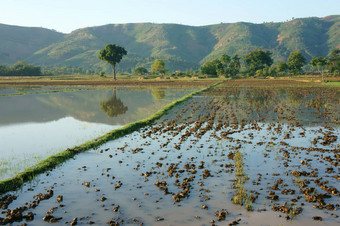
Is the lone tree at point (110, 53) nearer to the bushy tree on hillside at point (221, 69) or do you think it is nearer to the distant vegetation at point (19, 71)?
the bushy tree on hillside at point (221, 69)

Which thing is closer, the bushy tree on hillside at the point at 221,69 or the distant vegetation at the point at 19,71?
the bushy tree on hillside at the point at 221,69

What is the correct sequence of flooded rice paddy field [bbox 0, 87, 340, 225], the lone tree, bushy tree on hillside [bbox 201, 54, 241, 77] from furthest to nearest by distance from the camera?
bushy tree on hillside [bbox 201, 54, 241, 77], the lone tree, flooded rice paddy field [bbox 0, 87, 340, 225]

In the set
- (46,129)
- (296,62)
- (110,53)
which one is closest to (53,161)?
(46,129)

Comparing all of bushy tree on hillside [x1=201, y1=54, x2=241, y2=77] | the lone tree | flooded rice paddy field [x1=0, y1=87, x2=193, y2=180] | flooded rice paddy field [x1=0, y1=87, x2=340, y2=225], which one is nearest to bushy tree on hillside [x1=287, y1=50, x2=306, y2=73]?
bushy tree on hillside [x1=201, y1=54, x2=241, y2=77]

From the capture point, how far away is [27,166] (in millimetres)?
11883

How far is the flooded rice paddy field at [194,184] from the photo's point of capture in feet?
25.4

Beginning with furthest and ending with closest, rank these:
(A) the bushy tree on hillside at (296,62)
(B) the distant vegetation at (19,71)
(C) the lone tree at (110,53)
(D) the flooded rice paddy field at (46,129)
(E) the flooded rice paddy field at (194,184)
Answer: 1. (B) the distant vegetation at (19,71)
2. (A) the bushy tree on hillside at (296,62)
3. (C) the lone tree at (110,53)
4. (D) the flooded rice paddy field at (46,129)
5. (E) the flooded rice paddy field at (194,184)

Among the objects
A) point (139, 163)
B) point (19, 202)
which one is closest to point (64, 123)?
point (139, 163)

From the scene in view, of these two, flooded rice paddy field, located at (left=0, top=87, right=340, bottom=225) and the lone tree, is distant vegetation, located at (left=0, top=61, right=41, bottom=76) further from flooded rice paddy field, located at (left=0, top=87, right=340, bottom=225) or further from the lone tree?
flooded rice paddy field, located at (left=0, top=87, right=340, bottom=225)

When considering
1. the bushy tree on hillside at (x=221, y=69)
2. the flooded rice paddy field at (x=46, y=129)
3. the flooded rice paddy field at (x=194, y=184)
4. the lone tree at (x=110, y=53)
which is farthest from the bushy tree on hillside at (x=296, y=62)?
the flooded rice paddy field at (x=194, y=184)

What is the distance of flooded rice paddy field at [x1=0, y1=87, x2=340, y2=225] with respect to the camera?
7.75 m

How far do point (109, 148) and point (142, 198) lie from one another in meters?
6.68

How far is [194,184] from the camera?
982 centimetres

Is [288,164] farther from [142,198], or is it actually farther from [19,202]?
[19,202]
